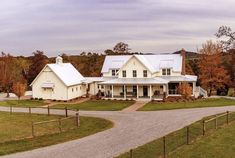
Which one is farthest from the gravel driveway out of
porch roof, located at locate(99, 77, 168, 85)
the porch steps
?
porch roof, located at locate(99, 77, 168, 85)

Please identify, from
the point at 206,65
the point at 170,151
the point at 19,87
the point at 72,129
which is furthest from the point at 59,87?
the point at 170,151

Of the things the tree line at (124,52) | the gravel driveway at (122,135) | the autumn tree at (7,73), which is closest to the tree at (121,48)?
the tree line at (124,52)

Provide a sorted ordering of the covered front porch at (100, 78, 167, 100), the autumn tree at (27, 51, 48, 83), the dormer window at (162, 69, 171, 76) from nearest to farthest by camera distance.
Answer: the covered front porch at (100, 78, 167, 100) → the dormer window at (162, 69, 171, 76) → the autumn tree at (27, 51, 48, 83)

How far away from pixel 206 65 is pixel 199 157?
43265 mm

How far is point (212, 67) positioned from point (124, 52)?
1180 inches

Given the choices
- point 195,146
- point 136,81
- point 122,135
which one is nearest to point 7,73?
point 136,81

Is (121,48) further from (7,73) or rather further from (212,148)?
(212,148)

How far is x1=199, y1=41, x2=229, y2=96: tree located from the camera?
61.8 m

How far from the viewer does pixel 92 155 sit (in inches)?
825

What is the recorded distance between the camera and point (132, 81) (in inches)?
2275

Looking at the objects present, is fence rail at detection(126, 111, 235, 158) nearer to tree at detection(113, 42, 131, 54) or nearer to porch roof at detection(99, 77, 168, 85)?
porch roof at detection(99, 77, 168, 85)

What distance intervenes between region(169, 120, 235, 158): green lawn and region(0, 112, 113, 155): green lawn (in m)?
8.42

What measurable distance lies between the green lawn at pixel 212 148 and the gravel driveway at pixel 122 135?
11.1ft

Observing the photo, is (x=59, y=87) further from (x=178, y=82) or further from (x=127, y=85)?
(x=178, y=82)
